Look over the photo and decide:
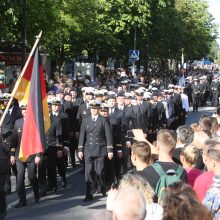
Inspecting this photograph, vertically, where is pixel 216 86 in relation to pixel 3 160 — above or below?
above

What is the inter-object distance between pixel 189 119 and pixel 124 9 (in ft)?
44.8

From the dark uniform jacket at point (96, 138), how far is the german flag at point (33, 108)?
2.18m

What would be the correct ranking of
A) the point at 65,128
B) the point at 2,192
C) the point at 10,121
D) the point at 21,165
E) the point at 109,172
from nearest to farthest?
1. the point at 2,192
2. the point at 21,165
3. the point at 10,121
4. the point at 109,172
5. the point at 65,128

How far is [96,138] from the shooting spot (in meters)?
11.6

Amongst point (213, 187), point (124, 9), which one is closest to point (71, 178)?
point (213, 187)

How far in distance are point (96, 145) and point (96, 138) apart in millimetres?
136

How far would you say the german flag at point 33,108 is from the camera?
9188 millimetres

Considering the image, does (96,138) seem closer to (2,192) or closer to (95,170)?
(95,170)

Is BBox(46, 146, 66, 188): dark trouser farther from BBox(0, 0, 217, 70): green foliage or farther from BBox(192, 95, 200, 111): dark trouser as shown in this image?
BBox(192, 95, 200, 111): dark trouser

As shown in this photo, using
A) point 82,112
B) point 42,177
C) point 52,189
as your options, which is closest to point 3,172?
point 42,177

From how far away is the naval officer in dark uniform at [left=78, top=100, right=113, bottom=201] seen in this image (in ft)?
37.9

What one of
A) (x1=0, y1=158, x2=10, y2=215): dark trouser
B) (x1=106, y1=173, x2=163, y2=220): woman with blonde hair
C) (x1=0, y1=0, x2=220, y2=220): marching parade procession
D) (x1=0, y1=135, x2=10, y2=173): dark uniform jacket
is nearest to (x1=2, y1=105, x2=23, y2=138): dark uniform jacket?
(x1=0, y1=0, x2=220, y2=220): marching parade procession

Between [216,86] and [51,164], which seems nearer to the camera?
[51,164]

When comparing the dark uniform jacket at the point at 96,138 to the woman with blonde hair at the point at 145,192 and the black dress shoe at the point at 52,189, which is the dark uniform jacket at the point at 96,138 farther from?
the woman with blonde hair at the point at 145,192
